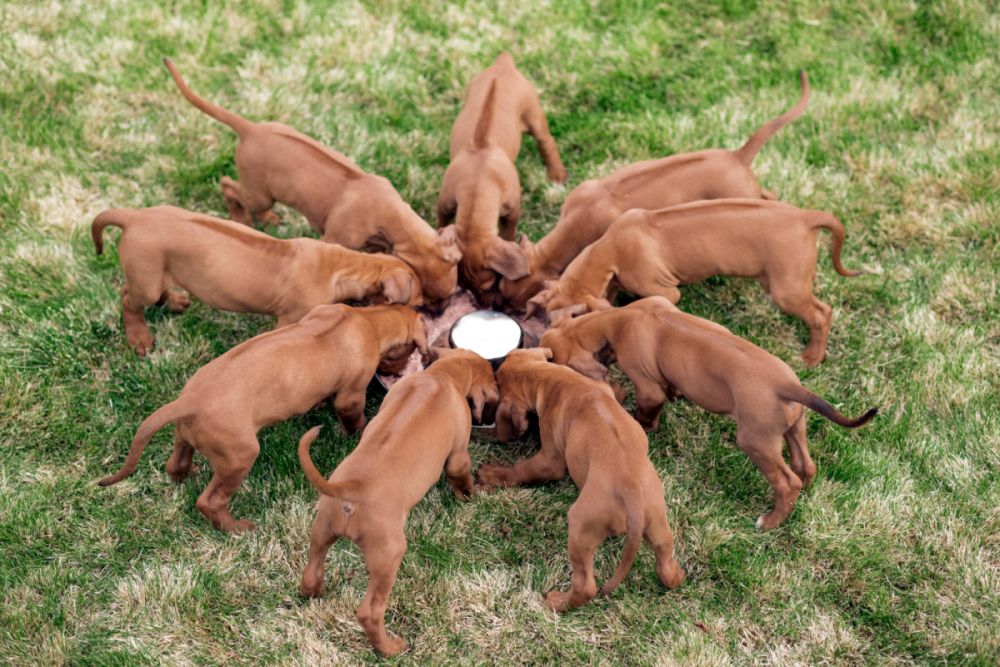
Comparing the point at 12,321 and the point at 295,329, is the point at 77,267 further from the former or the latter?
the point at 295,329

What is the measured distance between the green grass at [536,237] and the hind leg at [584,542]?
0.70 feet

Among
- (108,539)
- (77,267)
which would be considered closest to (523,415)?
(108,539)

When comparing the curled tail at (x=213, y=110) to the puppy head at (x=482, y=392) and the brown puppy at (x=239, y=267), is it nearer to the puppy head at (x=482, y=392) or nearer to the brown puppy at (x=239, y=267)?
the brown puppy at (x=239, y=267)

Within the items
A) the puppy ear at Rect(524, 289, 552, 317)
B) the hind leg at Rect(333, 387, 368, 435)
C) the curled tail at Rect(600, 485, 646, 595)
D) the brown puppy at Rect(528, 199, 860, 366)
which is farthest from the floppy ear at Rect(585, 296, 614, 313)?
the curled tail at Rect(600, 485, 646, 595)

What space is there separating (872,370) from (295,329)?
343 centimetres

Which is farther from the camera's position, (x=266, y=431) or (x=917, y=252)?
(x=917, y=252)

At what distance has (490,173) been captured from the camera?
6270 mm

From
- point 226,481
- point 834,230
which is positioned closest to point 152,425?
point 226,481

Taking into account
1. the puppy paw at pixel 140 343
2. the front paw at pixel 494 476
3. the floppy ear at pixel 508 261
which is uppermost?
the floppy ear at pixel 508 261

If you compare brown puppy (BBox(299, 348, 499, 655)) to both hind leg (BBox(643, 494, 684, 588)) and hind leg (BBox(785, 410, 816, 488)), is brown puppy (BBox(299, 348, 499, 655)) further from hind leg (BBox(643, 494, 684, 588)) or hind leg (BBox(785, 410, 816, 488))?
hind leg (BBox(785, 410, 816, 488))

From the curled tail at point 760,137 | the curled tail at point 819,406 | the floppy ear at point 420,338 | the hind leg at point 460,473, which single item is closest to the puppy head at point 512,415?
the hind leg at point 460,473

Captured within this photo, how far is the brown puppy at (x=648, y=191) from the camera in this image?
241 inches

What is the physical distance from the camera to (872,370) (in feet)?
19.8

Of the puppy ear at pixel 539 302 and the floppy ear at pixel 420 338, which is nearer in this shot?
the floppy ear at pixel 420 338
